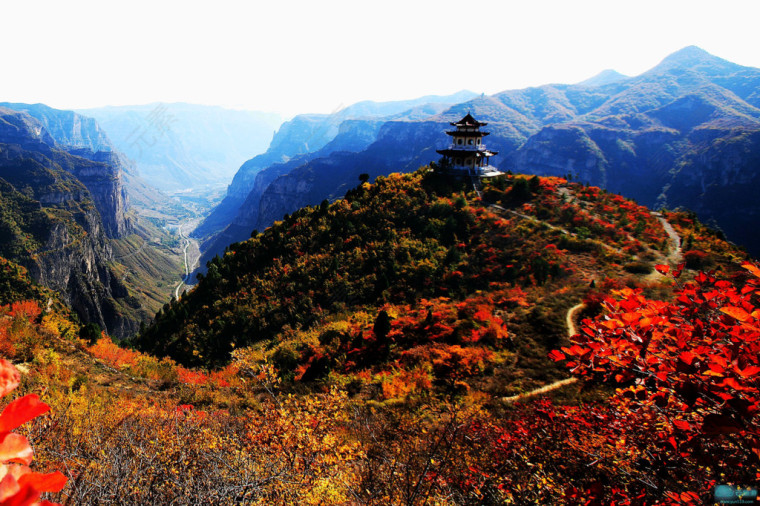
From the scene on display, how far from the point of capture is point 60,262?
119 metres

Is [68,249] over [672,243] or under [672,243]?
under

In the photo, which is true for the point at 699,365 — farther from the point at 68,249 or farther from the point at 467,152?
the point at 68,249

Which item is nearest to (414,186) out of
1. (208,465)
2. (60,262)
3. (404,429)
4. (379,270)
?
(379,270)

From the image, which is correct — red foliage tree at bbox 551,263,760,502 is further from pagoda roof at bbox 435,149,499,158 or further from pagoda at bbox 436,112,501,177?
pagoda roof at bbox 435,149,499,158

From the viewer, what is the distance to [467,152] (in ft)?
137

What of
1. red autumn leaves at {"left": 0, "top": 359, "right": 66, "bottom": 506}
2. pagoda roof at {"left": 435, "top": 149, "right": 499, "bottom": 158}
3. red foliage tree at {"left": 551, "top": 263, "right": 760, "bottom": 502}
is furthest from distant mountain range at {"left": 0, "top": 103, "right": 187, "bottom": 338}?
red foliage tree at {"left": 551, "top": 263, "right": 760, "bottom": 502}

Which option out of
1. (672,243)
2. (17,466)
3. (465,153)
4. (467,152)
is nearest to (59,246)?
(465,153)

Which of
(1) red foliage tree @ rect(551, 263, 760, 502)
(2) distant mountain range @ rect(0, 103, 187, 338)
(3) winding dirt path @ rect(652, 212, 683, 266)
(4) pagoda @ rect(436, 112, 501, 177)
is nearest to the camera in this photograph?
(1) red foliage tree @ rect(551, 263, 760, 502)

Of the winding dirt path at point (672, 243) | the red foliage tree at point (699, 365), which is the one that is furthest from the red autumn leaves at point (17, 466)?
the winding dirt path at point (672, 243)

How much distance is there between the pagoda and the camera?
1629 inches

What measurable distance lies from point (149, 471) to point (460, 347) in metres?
12.8

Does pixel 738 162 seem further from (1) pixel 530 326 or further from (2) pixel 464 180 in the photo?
(1) pixel 530 326

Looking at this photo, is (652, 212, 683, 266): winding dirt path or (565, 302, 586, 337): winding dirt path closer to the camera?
(565, 302, 586, 337): winding dirt path

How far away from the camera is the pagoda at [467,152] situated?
4138cm
